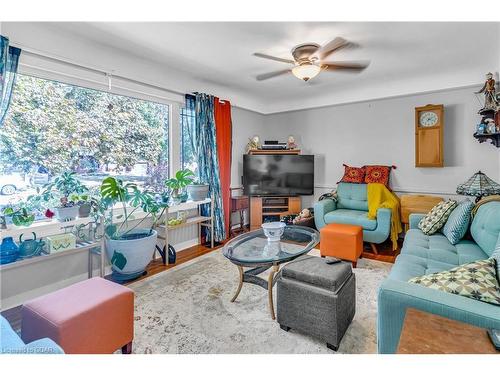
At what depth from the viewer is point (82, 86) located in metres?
2.71

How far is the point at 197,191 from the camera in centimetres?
360

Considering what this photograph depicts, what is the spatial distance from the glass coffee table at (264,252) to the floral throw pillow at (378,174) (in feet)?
5.90

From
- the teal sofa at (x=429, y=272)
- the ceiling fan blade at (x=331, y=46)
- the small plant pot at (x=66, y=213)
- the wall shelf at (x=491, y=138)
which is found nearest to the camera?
the teal sofa at (x=429, y=272)

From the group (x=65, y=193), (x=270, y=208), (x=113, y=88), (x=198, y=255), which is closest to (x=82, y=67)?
(x=113, y=88)

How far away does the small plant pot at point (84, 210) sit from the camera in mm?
2449

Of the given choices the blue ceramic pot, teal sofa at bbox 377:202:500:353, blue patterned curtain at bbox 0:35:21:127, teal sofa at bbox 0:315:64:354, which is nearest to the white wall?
teal sofa at bbox 377:202:500:353

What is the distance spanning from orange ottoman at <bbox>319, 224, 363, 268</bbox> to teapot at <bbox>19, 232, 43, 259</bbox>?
278 centimetres

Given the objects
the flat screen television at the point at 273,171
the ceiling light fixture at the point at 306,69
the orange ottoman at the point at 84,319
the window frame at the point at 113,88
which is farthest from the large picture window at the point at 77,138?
the ceiling light fixture at the point at 306,69

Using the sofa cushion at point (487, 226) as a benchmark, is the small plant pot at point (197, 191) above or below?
above

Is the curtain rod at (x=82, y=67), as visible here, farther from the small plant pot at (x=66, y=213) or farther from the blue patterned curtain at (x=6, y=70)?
the small plant pot at (x=66, y=213)

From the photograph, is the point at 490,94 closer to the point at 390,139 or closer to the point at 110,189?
the point at 390,139

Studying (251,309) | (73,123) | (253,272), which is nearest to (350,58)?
(253,272)

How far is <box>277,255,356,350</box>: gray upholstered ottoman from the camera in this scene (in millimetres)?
1689

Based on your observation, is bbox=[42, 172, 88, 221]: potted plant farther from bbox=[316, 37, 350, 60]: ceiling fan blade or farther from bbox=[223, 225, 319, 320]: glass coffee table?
bbox=[316, 37, 350, 60]: ceiling fan blade
